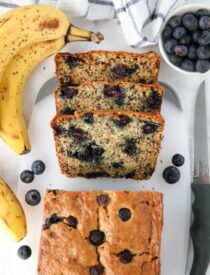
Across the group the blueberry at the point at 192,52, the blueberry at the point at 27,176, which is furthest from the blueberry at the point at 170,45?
the blueberry at the point at 27,176

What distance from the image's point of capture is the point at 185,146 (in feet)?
12.2

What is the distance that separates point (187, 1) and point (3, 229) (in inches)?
73.7

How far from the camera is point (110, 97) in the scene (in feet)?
11.4

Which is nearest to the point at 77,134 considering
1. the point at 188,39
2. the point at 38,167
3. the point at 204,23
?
the point at 38,167

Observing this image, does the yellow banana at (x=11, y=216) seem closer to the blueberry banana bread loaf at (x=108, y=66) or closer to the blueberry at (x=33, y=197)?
the blueberry at (x=33, y=197)

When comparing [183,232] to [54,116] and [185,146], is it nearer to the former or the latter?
[185,146]

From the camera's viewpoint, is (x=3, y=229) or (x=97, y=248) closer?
(x=97, y=248)

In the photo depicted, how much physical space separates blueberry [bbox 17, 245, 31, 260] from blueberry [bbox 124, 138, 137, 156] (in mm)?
882

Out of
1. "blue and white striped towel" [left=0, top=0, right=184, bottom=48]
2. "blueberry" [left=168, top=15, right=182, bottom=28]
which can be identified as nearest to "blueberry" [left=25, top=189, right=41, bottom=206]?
"blue and white striped towel" [left=0, top=0, right=184, bottom=48]

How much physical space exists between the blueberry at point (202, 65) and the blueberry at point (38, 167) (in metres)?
1.14

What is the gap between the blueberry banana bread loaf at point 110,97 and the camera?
11.3ft

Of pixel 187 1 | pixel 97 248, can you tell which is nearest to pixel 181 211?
pixel 97 248

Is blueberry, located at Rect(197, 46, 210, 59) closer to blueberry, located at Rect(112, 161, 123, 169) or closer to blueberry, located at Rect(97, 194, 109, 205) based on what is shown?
blueberry, located at Rect(112, 161, 123, 169)

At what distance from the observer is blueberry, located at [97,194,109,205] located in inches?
131
